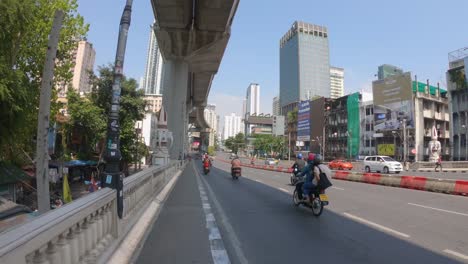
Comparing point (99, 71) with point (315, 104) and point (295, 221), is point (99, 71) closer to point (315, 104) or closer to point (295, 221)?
point (295, 221)

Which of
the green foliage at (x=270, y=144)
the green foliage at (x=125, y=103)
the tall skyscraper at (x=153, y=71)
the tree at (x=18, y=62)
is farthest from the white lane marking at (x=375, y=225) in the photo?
the green foliage at (x=270, y=144)

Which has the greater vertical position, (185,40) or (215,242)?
(185,40)

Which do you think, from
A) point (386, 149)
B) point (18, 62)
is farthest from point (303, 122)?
point (18, 62)

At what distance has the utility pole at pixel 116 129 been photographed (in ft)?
20.9

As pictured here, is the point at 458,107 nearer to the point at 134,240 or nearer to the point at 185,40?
the point at 185,40

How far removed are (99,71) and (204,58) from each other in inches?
424

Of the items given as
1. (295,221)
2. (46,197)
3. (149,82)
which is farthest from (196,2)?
(149,82)

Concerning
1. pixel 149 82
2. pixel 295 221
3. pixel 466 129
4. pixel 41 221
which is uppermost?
pixel 149 82

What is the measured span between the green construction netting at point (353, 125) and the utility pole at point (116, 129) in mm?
75953

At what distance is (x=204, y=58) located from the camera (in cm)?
3884

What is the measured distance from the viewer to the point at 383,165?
116ft

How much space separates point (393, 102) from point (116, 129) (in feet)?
224

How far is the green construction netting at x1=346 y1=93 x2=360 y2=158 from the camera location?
258 feet

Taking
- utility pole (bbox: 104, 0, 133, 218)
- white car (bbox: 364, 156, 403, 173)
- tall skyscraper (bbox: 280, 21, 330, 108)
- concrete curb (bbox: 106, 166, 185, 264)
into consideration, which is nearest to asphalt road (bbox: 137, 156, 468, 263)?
concrete curb (bbox: 106, 166, 185, 264)
